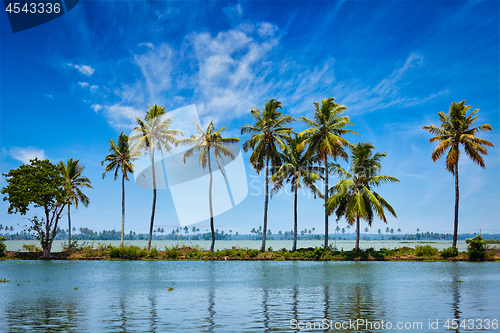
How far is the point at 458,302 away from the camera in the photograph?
15094 mm

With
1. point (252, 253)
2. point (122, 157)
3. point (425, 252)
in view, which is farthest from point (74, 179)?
point (425, 252)

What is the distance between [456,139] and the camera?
4328 cm

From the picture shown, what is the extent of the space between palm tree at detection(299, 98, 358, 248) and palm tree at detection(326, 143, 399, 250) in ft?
5.93

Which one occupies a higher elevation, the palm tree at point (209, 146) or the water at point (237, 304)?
the palm tree at point (209, 146)

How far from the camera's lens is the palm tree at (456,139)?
138 ft

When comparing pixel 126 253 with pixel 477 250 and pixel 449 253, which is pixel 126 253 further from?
pixel 477 250

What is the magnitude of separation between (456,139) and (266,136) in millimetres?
24498

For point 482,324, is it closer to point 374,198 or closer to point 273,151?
point 374,198

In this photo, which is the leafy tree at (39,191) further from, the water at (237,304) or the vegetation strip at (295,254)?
the water at (237,304)

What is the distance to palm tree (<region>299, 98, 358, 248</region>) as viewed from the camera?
1767 inches

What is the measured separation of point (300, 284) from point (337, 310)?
8208 mm

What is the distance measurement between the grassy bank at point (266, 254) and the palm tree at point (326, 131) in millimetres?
3600

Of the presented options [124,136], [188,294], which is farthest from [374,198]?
[124,136]

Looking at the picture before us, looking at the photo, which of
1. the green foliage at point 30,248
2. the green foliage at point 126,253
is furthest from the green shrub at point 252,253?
the green foliage at point 30,248
